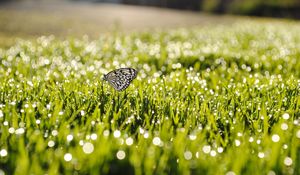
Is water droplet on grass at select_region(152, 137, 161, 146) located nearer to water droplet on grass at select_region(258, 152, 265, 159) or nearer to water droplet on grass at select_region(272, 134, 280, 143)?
water droplet on grass at select_region(258, 152, 265, 159)

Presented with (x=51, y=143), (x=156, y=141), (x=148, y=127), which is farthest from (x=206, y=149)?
(x=51, y=143)

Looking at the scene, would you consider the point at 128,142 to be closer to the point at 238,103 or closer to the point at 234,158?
the point at 234,158

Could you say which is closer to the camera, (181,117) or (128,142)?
(128,142)

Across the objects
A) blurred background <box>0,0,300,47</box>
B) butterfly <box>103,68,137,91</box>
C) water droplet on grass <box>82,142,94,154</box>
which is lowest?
blurred background <box>0,0,300,47</box>

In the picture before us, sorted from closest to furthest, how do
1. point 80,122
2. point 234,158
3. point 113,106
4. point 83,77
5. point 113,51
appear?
1. point 234,158
2. point 80,122
3. point 113,106
4. point 83,77
5. point 113,51

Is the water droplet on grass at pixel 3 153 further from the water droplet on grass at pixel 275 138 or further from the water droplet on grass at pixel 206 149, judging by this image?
the water droplet on grass at pixel 275 138

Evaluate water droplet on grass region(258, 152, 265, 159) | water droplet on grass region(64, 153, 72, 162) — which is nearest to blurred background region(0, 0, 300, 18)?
water droplet on grass region(258, 152, 265, 159)

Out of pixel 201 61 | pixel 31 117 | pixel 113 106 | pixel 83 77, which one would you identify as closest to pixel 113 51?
pixel 201 61

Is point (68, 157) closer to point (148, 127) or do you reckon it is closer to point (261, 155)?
point (148, 127)
